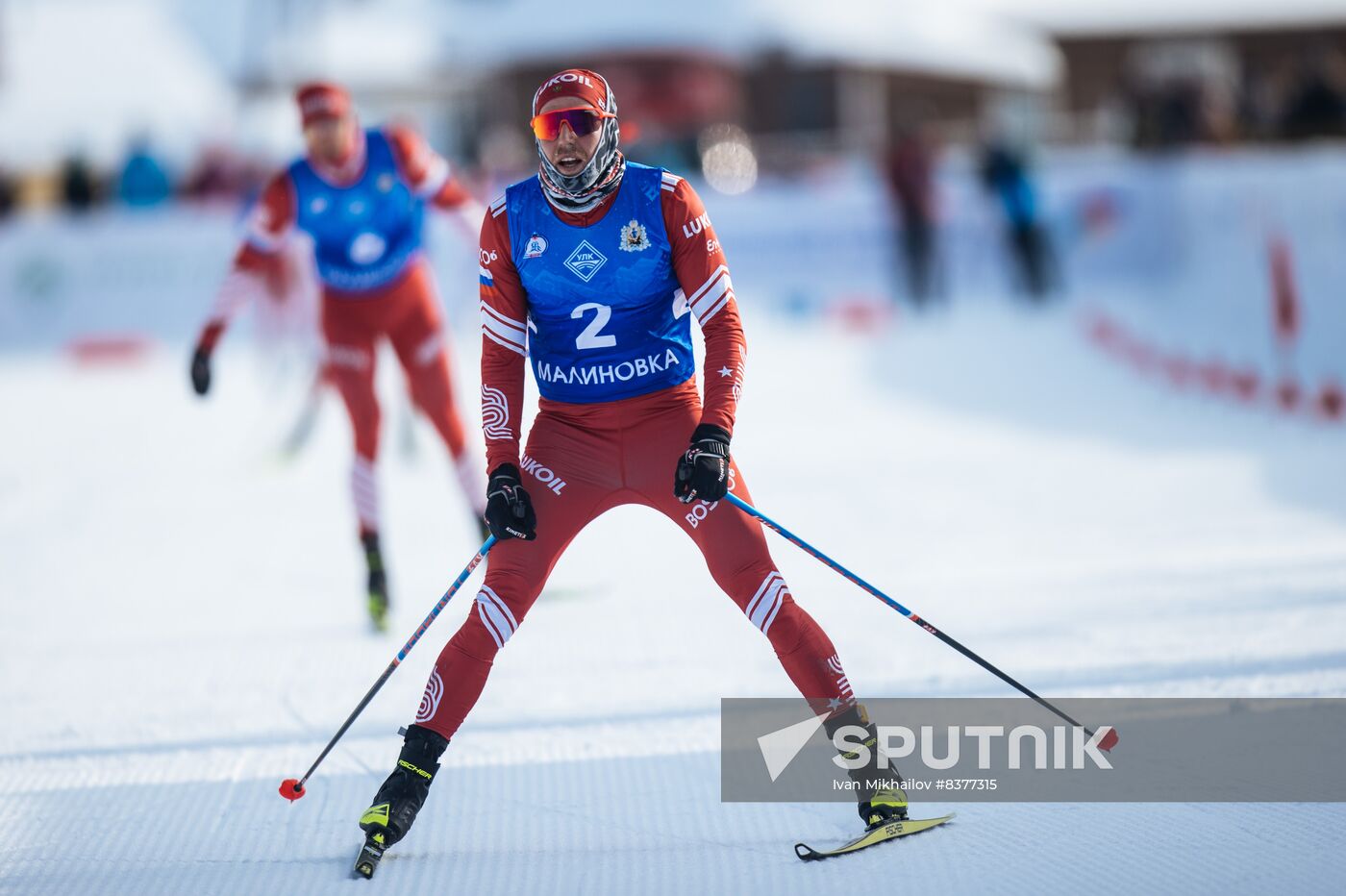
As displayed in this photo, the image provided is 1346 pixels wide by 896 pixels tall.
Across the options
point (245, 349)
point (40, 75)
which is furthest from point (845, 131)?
point (245, 349)

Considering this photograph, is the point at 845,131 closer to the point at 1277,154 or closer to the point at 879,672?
the point at 1277,154

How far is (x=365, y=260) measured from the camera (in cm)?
667

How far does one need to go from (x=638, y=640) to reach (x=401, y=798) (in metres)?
2.42

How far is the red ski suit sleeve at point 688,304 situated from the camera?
12.7 feet

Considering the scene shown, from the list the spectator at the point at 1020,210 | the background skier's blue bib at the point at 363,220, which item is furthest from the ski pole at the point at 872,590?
the spectator at the point at 1020,210

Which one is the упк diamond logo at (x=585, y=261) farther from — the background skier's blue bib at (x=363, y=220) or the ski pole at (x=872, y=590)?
the background skier's blue bib at (x=363, y=220)

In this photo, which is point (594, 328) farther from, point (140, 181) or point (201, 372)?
point (140, 181)

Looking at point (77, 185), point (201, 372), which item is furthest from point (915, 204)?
point (201, 372)

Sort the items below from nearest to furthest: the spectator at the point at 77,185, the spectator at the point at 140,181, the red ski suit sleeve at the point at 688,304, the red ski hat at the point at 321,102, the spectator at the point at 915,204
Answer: the red ski suit sleeve at the point at 688,304, the red ski hat at the point at 321,102, the spectator at the point at 915,204, the spectator at the point at 77,185, the spectator at the point at 140,181

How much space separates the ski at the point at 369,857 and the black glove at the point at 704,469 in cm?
118

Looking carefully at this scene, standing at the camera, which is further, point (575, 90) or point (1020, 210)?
point (1020, 210)

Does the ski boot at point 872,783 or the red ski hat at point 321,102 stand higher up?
the red ski hat at point 321,102

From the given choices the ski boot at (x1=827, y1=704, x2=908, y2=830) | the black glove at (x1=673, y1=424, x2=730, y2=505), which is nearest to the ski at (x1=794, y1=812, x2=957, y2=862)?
the ski boot at (x1=827, y1=704, x2=908, y2=830)

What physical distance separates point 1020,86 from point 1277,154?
2125 cm
